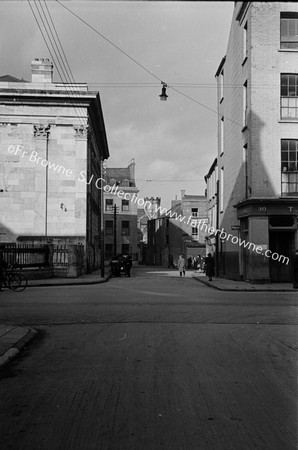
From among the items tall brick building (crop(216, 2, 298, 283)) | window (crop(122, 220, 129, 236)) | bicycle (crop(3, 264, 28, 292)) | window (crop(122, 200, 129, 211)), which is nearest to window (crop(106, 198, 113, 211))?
window (crop(122, 200, 129, 211))

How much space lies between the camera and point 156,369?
683cm

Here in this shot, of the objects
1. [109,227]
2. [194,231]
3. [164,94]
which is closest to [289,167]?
[164,94]

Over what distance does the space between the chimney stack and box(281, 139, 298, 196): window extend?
1845cm

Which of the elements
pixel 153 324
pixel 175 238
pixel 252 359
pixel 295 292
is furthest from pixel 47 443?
pixel 175 238

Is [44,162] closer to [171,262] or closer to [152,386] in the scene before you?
[152,386]

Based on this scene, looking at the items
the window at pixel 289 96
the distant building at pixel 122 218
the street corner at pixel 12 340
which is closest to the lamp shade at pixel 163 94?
the window at pixel 289 96

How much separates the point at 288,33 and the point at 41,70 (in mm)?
18037

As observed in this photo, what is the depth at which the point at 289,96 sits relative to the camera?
25.0 meters

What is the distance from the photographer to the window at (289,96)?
25.0 m

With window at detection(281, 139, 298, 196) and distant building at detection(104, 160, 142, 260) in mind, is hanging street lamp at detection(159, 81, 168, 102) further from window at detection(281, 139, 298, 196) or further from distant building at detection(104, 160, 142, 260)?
distant building at detection(104, 160, 142, 260)

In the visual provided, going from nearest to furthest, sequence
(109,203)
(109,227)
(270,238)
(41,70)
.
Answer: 1. (270,238)
2. (41,70)
3. (109,227)
4. (109,203)

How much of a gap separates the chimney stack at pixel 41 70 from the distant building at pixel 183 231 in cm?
3646

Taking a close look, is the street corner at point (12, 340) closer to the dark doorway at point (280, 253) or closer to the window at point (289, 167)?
the window at point (289, 167)

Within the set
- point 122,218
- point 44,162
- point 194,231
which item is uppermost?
point 44,162
